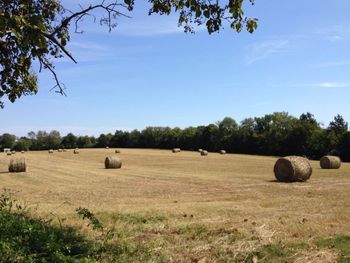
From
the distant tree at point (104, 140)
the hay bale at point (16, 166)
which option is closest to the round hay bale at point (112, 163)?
the hay bale at point (16, 166)

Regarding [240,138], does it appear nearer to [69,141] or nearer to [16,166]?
[69,141]

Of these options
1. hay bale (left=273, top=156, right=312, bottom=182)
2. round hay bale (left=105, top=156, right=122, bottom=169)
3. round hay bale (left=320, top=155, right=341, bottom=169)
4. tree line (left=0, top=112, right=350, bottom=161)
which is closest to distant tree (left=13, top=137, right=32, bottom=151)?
tree line (left=0, top=112, right=350, bottom=161)

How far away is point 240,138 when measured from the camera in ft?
316

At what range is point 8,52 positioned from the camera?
898 cm

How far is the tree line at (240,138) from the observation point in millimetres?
80219

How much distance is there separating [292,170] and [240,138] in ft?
228

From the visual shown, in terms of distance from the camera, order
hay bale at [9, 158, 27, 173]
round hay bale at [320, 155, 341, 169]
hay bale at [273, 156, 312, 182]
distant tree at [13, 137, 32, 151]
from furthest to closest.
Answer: distant tree at [13, 137, 32, 151], round hay bale at [320, 155, 341, 169], hay bale at [9, 158, 27, 173], hay bale at [273, 156, 312, 182]

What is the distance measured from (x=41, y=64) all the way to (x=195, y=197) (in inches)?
421

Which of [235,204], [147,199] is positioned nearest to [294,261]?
[235,204]

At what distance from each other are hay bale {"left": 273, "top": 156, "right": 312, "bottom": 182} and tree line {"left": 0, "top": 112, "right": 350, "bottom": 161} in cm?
4720

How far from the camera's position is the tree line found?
80.2m

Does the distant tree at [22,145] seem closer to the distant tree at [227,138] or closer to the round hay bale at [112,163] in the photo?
the distant tree at [227,138]

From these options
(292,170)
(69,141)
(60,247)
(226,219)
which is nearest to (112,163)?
(292,170)

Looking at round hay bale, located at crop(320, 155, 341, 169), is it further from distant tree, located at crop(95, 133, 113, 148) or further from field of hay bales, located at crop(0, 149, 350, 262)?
distant tree, located at crop(95, 133, 113, 148)
